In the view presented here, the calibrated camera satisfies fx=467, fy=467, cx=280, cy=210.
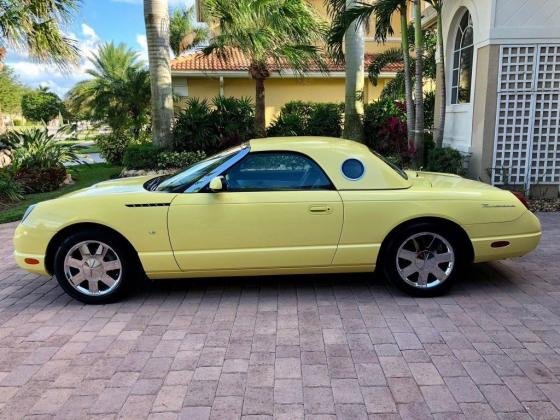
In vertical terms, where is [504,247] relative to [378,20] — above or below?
below

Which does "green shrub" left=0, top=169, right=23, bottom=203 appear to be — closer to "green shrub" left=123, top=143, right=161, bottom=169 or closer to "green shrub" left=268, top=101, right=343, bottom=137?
"green shrub" left=123, top=143, right=161, bottom=169

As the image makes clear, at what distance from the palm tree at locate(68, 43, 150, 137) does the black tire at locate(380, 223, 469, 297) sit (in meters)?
16.2

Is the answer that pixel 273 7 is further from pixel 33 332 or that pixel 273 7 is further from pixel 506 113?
pixel 33 332

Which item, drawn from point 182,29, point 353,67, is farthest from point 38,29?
point 182,29

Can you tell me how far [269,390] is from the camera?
3.03m

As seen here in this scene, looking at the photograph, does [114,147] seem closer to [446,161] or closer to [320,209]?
[446,161]

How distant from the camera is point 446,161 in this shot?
9195 mm

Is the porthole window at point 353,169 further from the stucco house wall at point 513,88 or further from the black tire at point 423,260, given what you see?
the stucco house wall at point 513,88

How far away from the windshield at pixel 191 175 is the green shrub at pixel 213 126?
833 centimetres

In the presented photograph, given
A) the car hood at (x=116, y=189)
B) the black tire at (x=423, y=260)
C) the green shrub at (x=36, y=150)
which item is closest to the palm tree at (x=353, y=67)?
the car hood at (x=116, y=189)

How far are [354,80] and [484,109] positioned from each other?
3567mm

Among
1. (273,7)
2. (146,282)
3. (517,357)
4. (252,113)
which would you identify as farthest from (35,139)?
(517,357)

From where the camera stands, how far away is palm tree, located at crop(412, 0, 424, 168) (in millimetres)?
8906

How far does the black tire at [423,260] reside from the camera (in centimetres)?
442
